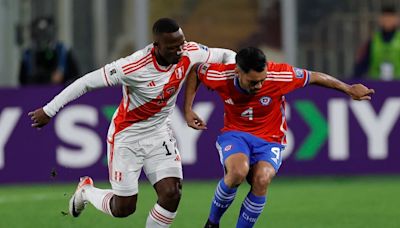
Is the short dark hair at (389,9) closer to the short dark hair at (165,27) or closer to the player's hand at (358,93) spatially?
the player's hand at (358,93)

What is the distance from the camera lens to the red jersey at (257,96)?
9414 millimetres

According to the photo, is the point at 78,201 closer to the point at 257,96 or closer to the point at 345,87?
the point at 257,96

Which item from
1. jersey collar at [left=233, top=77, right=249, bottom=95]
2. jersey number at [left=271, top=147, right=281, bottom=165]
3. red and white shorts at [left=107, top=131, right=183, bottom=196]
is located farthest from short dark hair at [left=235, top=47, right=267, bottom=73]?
red and white shorts at [left=107, top=131, right=183, bottom=196]

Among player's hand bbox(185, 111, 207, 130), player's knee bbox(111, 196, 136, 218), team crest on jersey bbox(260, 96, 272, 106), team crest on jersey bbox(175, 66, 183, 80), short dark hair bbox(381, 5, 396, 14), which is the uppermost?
team crest on jersey bbox(175, 66, 183, 80)

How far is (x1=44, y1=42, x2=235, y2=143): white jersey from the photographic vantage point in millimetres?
9070

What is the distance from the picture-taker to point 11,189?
587 inches

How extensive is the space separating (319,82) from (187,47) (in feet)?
3.47

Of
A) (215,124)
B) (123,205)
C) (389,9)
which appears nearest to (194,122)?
(123,205)

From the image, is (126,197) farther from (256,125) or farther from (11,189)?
(11,189)

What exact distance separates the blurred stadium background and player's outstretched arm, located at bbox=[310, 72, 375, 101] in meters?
1.99

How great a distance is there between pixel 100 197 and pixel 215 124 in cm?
497

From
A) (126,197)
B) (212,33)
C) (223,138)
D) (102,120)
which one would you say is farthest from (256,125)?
(212,33)

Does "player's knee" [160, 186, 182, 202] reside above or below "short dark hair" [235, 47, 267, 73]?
below

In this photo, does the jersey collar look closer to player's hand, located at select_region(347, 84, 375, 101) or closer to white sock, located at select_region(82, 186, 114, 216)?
player's hand, located at select_region(347, 84, 375, 101)
